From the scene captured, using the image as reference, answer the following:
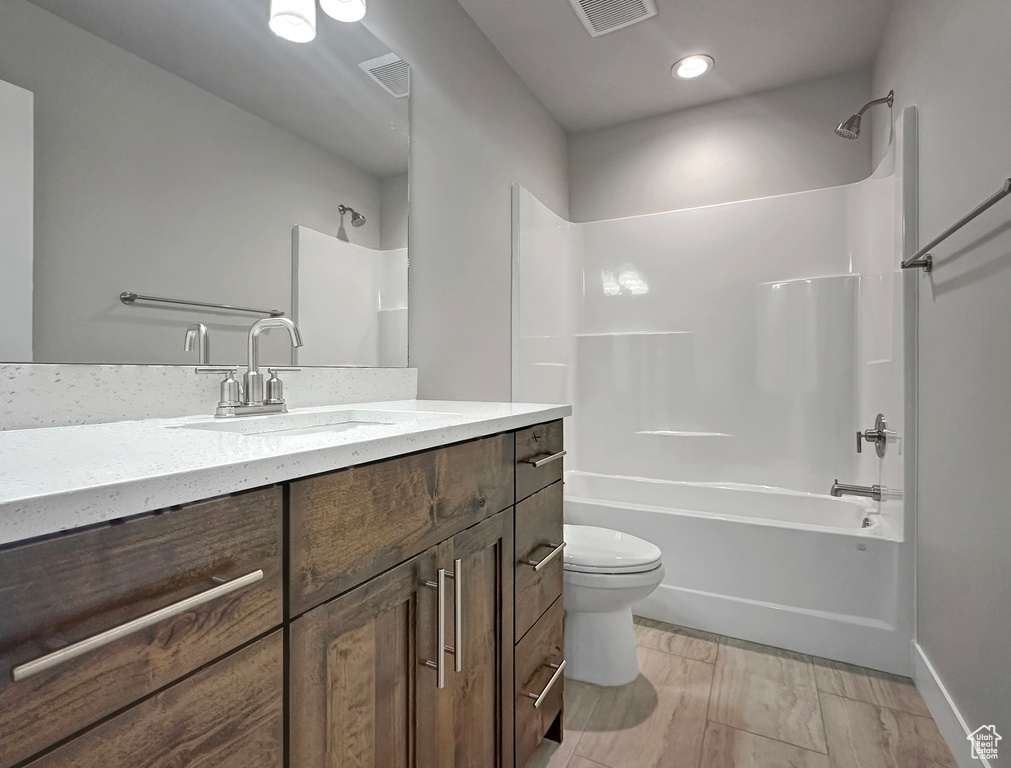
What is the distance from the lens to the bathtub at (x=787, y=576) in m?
1.82

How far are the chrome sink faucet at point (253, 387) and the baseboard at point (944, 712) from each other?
5.83 feet

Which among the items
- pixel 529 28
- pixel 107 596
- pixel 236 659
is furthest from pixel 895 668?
pixel 529 28

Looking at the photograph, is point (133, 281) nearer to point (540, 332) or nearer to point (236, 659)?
point (236, 659)

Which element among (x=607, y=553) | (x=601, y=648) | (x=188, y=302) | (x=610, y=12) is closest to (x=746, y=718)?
(x=601, y=648)

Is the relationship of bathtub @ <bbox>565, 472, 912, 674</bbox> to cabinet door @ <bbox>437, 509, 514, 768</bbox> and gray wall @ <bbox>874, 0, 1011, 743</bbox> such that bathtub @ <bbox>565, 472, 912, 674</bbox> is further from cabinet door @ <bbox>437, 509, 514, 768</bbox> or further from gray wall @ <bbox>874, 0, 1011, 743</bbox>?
cabinet door @ <bbox>437, 509, 514, 768</bbox>

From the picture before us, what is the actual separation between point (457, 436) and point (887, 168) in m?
2.16

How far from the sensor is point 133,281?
1025 mm

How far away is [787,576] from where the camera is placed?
197cm

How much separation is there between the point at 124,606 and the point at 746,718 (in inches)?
65.9

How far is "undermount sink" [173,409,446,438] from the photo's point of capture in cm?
101

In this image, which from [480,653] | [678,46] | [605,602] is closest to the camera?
[480,653]

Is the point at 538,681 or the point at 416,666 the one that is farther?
the point at 538,681

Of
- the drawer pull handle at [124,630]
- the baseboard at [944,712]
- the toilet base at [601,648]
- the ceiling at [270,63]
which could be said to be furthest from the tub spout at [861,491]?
the drawer pull handle at [124,630]

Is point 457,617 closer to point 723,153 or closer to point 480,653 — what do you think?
point 480,653
